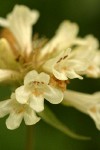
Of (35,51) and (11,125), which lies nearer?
(11,125)

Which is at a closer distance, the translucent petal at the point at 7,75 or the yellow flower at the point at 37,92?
the yellow flower at the point at 37,92

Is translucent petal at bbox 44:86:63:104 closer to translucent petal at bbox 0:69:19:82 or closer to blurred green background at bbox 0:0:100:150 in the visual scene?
translucent petal at bbox 0:69:19:82

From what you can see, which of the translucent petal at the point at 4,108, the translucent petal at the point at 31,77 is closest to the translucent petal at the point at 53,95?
the translucent petal at the point at 31,77

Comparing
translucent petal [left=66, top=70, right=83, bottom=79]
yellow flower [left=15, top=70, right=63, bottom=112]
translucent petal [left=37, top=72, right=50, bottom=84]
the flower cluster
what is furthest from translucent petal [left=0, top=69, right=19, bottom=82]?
translucent petal [left=66, top=70, right=83, bottom=79]

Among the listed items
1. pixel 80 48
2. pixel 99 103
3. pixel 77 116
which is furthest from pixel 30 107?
pixel 77 116

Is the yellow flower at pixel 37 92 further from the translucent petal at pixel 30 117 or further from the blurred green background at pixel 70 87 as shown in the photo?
the blurred green background at pixel 70 87

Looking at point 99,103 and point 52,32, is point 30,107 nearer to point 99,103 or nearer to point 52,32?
point 99,103
